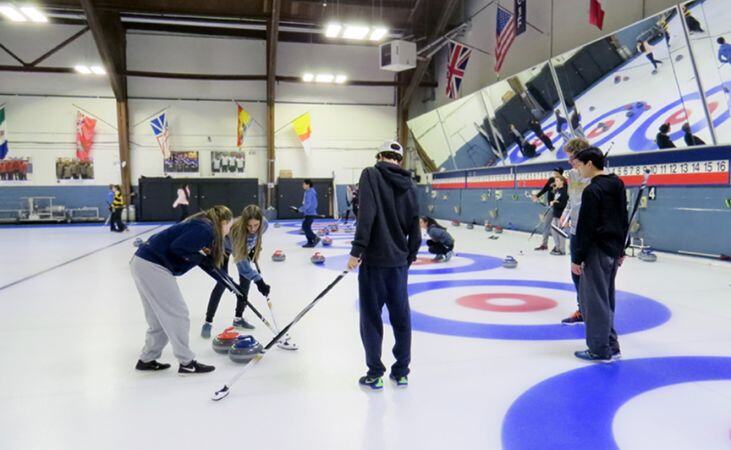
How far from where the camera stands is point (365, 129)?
26.1 metres

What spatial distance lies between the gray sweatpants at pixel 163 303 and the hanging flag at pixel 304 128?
840 inches

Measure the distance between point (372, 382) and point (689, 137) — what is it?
8.88 m

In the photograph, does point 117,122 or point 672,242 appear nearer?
point 672,242

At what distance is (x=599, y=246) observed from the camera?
4.08 meters

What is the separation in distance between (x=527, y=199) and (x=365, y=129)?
1241cm

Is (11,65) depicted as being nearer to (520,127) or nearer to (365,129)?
(365,129)

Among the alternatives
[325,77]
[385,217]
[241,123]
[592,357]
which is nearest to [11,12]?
[241,123]

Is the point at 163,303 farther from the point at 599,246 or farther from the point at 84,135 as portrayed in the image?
the point at 84,135

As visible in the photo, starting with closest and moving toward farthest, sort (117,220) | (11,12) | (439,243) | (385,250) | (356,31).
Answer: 1. (385,250)
2. (439,243)
3. (11,12)
4. (356,31)
5. (117,220)

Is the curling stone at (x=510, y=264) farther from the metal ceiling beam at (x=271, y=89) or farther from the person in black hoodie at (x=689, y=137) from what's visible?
the metal ceiling beam at (x=271, y=89)

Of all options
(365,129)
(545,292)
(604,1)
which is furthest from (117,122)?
(545,292)

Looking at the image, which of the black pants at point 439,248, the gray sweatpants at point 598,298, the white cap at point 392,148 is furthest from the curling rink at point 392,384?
the black pants at point 439,248

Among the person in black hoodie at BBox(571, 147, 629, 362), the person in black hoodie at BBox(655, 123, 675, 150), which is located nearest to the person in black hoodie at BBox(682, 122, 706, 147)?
the person in black hoodie at BBox(655, 123, 675, 150)

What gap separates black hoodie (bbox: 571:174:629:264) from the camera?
3984mm
